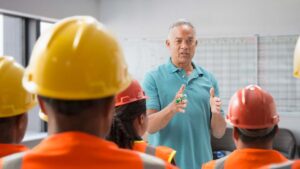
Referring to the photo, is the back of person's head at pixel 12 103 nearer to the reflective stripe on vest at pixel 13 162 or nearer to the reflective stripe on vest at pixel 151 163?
the reflective stripe on vest at pixel 13 162

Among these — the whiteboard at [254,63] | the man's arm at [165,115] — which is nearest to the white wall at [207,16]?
the whiteboard at [254,63]

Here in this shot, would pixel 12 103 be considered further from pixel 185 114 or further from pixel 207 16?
pixel 207 16

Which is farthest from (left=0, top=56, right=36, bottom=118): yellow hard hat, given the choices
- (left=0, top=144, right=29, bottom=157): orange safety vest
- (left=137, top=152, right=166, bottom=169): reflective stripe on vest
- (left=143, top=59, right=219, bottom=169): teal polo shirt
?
(left=143, top=59, right=219, bottom=169): teal polo shirt

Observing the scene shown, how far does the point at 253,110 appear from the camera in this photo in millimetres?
1476

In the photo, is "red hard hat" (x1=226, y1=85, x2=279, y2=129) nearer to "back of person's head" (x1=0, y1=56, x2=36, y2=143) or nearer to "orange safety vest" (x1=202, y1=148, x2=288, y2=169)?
"orange safety vest" (x1=202, y1=148, x2=288, y2=169)

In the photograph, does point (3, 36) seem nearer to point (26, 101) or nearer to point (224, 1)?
point (224, 1)

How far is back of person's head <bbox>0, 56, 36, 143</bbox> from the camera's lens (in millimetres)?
1377

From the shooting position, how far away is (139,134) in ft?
5.29

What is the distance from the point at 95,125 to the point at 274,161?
774 millimetres

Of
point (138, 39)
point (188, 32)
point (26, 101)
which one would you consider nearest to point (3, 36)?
point (138, 39)

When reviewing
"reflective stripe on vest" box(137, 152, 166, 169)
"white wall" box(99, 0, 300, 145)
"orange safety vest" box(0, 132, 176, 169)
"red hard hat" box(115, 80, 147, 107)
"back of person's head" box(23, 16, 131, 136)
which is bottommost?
"reflective stripe on vest" box(137, 152, 166, 169)

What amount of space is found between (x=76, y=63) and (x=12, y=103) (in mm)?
636

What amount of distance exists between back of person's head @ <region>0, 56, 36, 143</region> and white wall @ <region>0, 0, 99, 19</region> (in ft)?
9.42

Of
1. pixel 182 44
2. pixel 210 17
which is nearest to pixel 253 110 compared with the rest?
pixel 182 44
